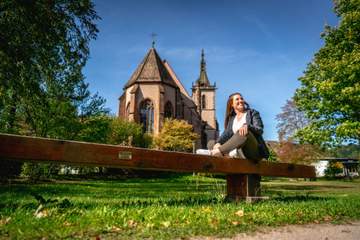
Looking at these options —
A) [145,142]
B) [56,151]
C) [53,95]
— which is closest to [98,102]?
[53,95]

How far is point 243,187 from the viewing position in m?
4.93

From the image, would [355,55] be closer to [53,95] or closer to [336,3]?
[336,3]

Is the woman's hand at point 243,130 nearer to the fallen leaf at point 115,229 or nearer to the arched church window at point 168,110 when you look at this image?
the fallen leaf at point 115,229

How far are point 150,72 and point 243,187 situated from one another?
134 ft

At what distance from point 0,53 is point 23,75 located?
1116 millimetres

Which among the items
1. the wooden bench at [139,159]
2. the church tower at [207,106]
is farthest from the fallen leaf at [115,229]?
the church tower at [207,106]

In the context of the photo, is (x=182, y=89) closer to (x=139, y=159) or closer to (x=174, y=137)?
(x=174, y=137)

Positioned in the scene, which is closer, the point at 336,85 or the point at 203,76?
the point at 336,85

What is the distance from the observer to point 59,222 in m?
2.85

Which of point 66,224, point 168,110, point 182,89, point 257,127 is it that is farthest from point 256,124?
point 182,89

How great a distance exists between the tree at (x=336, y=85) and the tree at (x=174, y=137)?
1836 cm

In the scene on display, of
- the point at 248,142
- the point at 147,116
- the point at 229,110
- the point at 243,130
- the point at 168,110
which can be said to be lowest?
the point at 248,142

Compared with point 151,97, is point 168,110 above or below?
below

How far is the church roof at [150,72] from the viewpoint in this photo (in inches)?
1724
